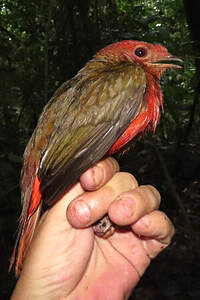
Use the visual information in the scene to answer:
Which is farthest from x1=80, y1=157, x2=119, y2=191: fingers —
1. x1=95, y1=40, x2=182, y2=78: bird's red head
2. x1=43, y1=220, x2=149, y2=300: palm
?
x1=95, y1=40, x2=182, y2=78: bird's red head

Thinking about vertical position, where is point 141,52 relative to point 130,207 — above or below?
above

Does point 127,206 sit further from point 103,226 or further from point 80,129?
point 80,129

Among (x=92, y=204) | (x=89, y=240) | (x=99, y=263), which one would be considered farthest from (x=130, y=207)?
(x=99, y=263)

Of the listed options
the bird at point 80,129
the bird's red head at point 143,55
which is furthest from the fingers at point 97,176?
the bird's red head at point 143,55

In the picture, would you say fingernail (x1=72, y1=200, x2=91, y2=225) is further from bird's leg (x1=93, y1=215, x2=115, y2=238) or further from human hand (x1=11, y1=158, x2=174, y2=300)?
bird's leg (x1=93, y1=215, x2=115, y2=238)

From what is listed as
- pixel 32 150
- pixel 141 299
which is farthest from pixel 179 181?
pixel 32 150

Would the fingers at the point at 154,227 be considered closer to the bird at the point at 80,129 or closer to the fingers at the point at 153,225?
the fingers at the point at 153,225

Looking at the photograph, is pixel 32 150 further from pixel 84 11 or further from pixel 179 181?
pixel 179 181
